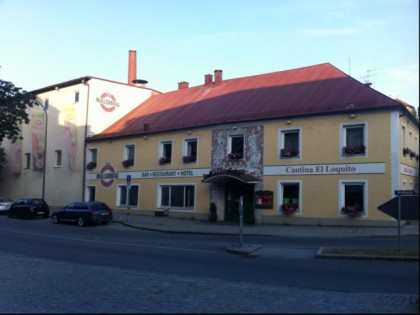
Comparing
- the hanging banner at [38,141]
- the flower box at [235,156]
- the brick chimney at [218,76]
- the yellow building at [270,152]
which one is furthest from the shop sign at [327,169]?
the hanging banner at [38,141]

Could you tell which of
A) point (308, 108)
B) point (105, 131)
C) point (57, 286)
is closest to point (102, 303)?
point (57, 286)

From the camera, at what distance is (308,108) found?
24562mm

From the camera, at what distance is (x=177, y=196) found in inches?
1174

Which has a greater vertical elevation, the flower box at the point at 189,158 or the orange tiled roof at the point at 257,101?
the orange tiled roof at the point at 257,101

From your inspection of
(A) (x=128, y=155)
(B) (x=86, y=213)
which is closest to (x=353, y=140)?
(B) (x=86, y=213)

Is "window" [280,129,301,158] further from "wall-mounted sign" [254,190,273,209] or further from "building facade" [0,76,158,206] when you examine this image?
"building facade" [0,76,158,206]

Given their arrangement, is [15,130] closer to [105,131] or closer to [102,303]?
[105,131]

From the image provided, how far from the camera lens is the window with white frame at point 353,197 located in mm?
22219

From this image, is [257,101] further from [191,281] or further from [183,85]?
[191,281]

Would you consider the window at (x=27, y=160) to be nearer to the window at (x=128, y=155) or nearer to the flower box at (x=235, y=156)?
the window at (x=128, y=155)

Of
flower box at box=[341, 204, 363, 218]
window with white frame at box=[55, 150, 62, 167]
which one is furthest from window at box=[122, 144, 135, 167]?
flower box at box=[341, 204, 363, 218]

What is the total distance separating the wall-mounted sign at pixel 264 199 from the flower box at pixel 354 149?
15.2 feet

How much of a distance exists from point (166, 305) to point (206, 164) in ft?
71.2

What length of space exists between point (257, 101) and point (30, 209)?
17206 mm
